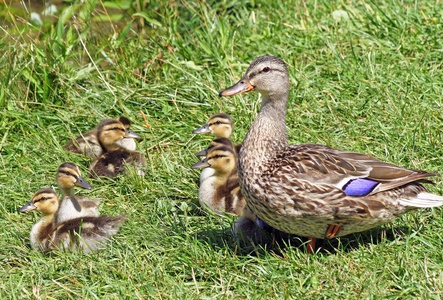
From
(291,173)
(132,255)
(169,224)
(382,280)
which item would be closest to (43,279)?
(132,255)

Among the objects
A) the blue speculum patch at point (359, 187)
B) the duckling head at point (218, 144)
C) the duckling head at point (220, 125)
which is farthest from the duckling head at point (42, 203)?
the blue speculum patch at point (359, 187)

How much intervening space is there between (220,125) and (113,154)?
935mm

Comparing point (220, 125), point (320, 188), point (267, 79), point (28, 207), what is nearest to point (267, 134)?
point (267, 79)

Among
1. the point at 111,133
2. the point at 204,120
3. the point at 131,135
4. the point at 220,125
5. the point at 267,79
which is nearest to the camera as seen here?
the point at 267,79

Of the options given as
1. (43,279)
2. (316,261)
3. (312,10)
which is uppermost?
(312,10)

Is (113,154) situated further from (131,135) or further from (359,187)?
(359,187)

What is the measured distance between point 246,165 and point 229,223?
2.07 ft

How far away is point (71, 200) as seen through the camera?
4.75 metres

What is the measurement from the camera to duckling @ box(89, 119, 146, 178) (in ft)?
17.2

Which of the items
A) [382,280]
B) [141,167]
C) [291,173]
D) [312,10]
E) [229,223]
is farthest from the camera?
[312,10]

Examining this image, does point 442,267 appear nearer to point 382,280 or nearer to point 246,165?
point 382,280

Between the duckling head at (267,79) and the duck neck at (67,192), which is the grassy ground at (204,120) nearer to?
the duck neck at (67,192)

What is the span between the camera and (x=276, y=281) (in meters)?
3.72

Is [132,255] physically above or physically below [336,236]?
below
